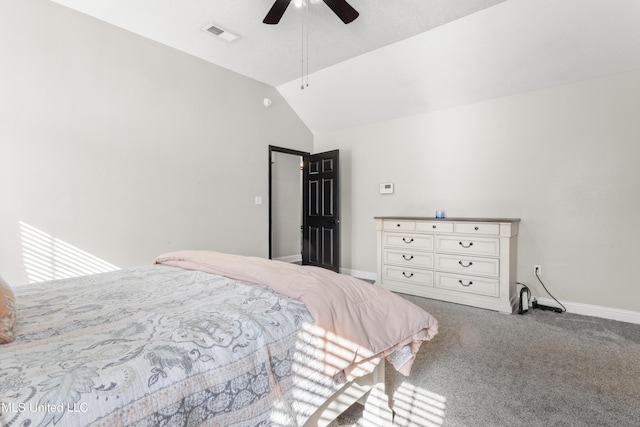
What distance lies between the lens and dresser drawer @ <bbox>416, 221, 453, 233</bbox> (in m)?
3.44

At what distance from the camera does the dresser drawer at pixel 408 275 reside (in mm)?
3613

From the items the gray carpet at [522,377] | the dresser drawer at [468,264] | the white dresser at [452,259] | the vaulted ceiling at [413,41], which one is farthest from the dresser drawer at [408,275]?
the vaulted ceiling at [413,41]

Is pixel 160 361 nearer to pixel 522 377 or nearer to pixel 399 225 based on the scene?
pixel 522 377

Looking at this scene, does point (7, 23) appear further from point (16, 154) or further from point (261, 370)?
point (261, 370)

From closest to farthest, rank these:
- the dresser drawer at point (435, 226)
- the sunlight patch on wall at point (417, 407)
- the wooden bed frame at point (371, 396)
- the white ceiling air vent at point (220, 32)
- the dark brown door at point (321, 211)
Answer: the wooden bed frame at point (371, 396) < the sunlight patch on wall at point (417, 407) < the white ceiling air vent at point (220, 32) < the dresser drawer at point (435, 226) < the dark brown door at point (321, 211)

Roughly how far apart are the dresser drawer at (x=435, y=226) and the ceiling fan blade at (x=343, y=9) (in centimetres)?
232

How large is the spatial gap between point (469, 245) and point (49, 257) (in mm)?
4089

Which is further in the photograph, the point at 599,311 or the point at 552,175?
the point at 552,175

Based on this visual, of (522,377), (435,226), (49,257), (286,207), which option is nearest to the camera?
(522,377)

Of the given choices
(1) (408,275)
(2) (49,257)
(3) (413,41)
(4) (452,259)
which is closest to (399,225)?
Answer: (1) (408,275)

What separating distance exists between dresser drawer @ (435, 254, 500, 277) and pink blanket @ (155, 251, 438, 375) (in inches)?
83.6

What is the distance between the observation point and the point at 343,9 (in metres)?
2.35

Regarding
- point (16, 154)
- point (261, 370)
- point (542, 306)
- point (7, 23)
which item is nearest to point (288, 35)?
point (7, 23)

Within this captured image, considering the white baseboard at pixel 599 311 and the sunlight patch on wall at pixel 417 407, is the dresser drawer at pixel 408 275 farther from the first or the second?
the sunlight patch on wall at pixel 417 407
